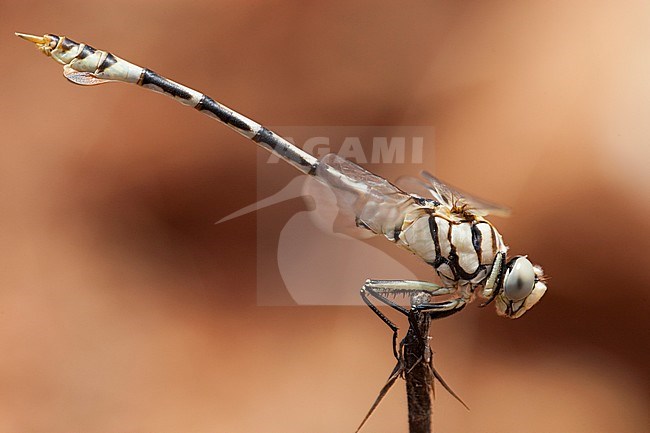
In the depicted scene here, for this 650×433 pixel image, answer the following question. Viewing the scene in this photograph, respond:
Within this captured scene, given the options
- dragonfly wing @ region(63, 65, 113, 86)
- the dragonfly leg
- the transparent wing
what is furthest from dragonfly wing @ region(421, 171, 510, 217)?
dragonfly wing @ region(63, 65, 113, 86)

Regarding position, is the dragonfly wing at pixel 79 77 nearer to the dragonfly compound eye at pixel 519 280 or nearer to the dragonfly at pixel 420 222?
the dragonfly at pixel 420 222

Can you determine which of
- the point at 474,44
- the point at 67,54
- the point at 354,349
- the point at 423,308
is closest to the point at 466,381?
the point at 354,349

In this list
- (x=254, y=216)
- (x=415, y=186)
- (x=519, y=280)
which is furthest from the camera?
(x=254, y=216)

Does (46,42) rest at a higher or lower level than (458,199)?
higher

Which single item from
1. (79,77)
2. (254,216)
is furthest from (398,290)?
(79,77)

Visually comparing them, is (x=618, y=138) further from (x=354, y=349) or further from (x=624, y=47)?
(x=354, y=349)

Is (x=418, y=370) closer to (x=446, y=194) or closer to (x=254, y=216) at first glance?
(x=446, y=194)
